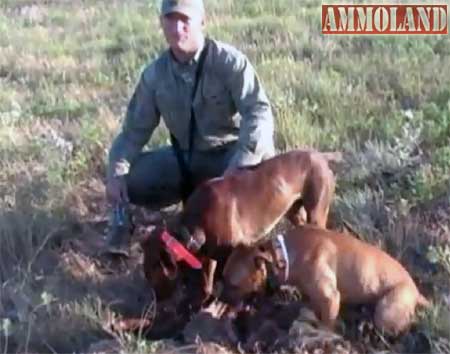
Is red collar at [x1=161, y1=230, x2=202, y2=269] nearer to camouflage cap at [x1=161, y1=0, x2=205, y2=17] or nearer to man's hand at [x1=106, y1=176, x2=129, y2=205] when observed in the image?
man's hand at [x1=106, y1=176, x2=129, y2=205]

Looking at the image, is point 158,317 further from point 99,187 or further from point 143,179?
point 99,187

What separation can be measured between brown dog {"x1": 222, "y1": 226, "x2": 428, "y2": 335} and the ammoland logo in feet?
16.9

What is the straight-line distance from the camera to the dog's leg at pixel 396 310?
530 centimetres

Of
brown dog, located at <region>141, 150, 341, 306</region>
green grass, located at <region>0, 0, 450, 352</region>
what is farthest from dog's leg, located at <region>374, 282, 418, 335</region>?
brown dog, located at <region>141, 150, 341, 306</region>

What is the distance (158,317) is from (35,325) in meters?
0.64

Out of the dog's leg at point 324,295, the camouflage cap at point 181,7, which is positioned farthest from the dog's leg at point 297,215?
the camouflage cap at point 181,7

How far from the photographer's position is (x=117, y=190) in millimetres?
6266

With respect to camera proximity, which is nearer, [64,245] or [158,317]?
[158,317]

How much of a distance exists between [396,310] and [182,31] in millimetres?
1936

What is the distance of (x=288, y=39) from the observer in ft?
34.3

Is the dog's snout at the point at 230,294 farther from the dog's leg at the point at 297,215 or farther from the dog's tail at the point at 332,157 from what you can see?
the dog's tail at the point at 332,157

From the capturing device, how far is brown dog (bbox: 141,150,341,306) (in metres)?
5.60

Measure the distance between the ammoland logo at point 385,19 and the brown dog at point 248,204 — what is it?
14.9 feet

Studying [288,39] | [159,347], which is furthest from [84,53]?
[159,347]
